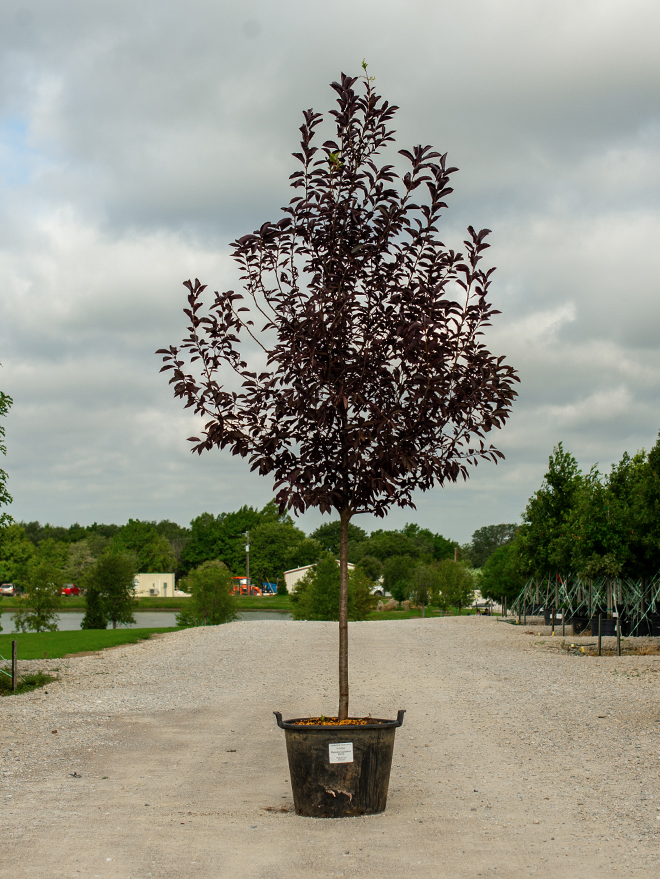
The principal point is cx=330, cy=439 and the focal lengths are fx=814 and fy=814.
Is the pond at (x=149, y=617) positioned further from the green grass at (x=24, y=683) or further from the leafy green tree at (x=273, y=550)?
the green grass at (x=24, y=683)

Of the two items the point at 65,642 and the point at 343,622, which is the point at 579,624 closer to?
the point at 65,642

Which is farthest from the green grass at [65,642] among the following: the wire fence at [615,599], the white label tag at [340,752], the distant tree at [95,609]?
the white label tag at [340,752]

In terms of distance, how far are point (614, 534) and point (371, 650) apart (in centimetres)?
794

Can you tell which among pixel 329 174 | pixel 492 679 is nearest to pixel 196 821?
pixel 329 174

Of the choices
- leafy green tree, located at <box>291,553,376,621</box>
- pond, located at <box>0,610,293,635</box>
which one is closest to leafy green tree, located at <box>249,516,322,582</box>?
pond, located at <box>0,610,293,635</box>

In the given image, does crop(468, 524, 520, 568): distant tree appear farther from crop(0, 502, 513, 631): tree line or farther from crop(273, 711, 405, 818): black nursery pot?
crop(273, 711, 405, 818): black nursery pot

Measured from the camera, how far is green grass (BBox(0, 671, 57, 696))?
14523mm

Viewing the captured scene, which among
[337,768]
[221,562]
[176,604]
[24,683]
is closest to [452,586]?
[176,604]

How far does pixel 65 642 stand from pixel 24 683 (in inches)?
407

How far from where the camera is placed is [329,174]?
6695mm

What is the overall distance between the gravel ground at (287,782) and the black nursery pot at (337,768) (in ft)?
0.44

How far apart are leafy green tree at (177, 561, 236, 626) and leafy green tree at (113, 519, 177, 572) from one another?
68.8 metres

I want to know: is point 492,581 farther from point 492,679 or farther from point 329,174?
point 329,174

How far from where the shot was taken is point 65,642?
25.3 metres
